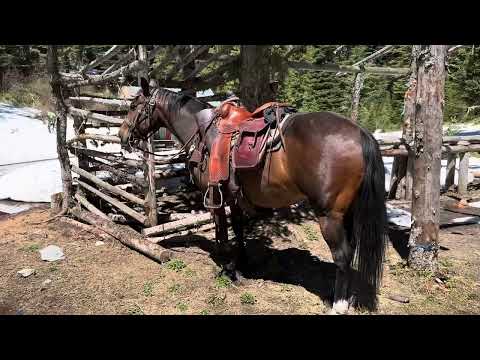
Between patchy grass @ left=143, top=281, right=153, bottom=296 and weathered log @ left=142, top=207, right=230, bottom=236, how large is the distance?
1.20m

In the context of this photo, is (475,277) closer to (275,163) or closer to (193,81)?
(275,163)

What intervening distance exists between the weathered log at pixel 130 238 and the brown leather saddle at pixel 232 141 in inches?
45.6

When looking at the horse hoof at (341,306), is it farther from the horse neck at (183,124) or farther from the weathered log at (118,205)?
the weathered log at (118,205)

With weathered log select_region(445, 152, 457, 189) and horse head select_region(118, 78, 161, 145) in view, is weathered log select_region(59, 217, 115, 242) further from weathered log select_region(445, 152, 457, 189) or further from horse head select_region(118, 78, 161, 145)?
weathered log select_region(445, 152, 457, 189)

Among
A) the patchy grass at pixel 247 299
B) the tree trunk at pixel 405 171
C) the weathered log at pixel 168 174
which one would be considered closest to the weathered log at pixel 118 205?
the weathered log at pixel 168 174

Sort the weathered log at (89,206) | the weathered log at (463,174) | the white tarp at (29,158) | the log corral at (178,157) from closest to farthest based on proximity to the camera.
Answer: the log corral at (178,157) → the weathered log at (89,206) → the white tarp at (29,158) → the weathered log at (463,174)

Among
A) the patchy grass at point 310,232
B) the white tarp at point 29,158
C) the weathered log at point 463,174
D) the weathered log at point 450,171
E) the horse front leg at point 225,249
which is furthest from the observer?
the weathered log at point 450,171

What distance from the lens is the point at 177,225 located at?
561 cm

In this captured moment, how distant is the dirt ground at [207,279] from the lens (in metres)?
3.92

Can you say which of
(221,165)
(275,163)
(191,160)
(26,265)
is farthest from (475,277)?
(26,265)

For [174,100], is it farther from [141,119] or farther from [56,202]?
[56,202]

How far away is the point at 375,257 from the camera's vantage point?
11.5 ft

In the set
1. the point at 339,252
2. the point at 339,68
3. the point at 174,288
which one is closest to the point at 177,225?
the point at 174,288
